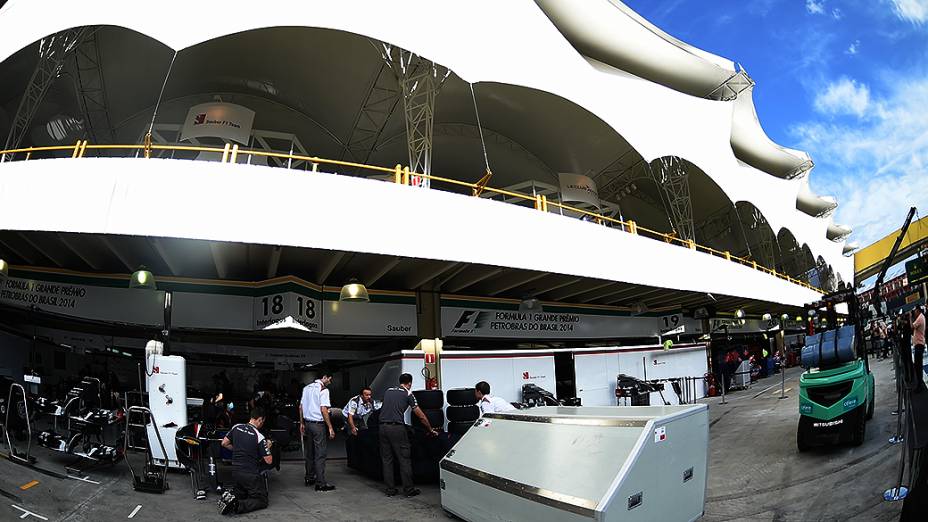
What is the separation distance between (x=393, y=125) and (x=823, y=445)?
1693 centimetres

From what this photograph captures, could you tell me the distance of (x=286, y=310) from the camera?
35.9ft

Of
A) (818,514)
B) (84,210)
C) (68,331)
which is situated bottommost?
(818,514)

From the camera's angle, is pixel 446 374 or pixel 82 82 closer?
pixel 446 374

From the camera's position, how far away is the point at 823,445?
6.90m

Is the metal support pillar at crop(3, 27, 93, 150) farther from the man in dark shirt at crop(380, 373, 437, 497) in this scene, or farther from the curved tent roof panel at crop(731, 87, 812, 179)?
the curved tent roof panel at crop(731, 87, 812, 179)

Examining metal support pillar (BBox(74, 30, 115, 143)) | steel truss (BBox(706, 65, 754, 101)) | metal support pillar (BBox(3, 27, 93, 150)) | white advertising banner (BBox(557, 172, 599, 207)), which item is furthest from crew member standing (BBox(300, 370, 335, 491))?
steel truss (BBox(706, 65, 754, 101))

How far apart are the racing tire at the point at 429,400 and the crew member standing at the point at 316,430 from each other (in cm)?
140

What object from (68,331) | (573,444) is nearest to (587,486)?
(573,444)

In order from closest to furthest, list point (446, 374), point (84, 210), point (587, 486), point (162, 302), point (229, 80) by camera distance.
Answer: point (587, 486) < point (84, 210) < point (446, 374) < point (162, 302) < point (229, 80)

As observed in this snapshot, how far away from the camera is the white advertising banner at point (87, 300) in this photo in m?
10.4

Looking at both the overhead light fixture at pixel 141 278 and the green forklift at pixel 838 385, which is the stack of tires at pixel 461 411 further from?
the overhead light fixture at pixel 141 278

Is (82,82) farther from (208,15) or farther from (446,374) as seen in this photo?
(446,374)

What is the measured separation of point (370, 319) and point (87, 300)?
611cm

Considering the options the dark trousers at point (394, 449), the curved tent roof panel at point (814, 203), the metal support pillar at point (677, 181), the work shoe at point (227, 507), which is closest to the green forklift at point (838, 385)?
the dark trousers at point (394, 449)
